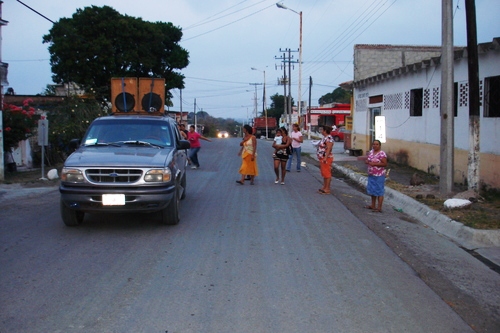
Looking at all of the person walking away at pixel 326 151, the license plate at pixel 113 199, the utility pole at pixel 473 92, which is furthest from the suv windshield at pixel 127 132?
the utility pole at pixel 473 92

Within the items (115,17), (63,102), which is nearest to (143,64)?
(115,17)

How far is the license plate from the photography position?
25.6 ft

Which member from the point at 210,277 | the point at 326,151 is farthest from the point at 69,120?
the point at 210,277

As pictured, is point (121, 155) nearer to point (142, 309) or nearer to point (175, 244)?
point (175, 244)

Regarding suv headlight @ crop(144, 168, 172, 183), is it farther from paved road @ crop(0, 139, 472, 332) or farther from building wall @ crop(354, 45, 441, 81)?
building wall @ crop(354, 45, 441, 81)

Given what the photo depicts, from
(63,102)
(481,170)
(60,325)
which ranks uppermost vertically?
(63,102)

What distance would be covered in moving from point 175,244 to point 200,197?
4673 mm

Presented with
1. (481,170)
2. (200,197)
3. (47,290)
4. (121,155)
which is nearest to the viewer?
(47,290)

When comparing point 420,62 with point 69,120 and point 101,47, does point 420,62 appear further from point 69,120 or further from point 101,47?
point 101,47

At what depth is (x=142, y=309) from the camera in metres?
4.95

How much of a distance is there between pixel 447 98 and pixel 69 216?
8.18 metres

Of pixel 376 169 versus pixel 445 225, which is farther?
pixel 376 169

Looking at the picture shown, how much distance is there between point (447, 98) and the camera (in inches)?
457

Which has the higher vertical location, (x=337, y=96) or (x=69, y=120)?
(x=337, y=96)
